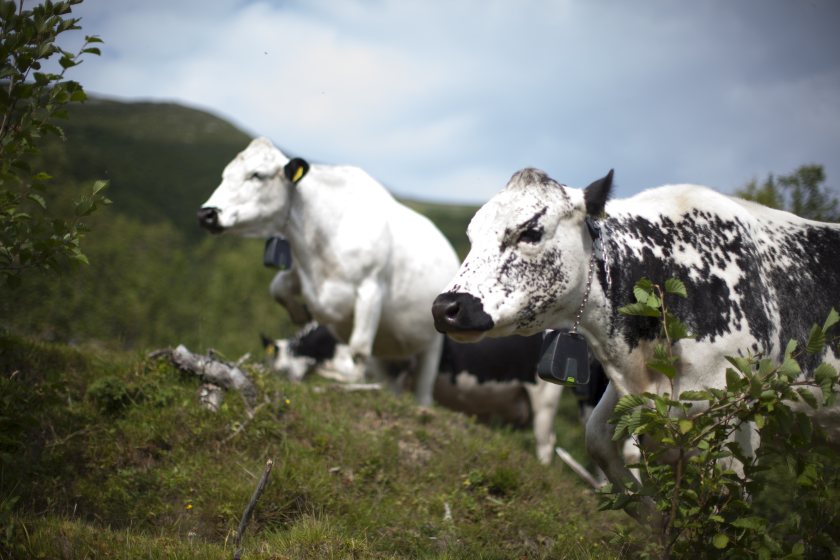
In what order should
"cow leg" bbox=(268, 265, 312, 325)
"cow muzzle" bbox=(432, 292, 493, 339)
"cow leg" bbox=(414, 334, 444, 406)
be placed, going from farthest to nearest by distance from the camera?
"cow leg" bbox=(414, 334, 444, 406) < "cow leg" bbox=(268, 265, 312, 325) < "cow muzzle" bbox=(432, 292, 493, 339)

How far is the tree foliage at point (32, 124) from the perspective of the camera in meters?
3.80

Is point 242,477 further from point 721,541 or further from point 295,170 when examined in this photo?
point 295,170

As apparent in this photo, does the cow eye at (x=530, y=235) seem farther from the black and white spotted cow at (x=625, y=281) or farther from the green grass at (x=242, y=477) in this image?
the green grass at (x=242, y=477)

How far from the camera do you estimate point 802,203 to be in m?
7.27

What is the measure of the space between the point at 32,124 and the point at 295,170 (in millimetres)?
3761

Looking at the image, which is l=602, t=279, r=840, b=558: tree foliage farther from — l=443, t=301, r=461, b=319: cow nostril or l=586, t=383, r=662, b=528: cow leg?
l=443, t=301, r=461, b=319: cow nostril

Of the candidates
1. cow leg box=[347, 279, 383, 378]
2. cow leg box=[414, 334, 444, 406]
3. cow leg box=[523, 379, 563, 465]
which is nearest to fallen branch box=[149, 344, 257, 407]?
cow leg box=[347, 279, 383, 378]

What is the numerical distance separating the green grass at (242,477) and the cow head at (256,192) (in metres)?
1.64

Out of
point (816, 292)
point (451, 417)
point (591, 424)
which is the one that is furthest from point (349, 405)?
point (816, 292)

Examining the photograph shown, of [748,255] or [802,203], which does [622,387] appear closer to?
[748,255]

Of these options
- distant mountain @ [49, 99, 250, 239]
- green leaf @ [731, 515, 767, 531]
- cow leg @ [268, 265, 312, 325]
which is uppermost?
distant mountain @ [49, 99, 250, 239]

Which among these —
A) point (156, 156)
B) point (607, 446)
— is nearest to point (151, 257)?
point (156, 156)

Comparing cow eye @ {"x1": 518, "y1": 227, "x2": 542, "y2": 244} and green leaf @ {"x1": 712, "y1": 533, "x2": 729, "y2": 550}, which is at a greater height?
cow eye @ {"x1": 518, "y1": 227, "x2": 542, "y2": 244}

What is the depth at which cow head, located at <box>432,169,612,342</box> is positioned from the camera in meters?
3.66
